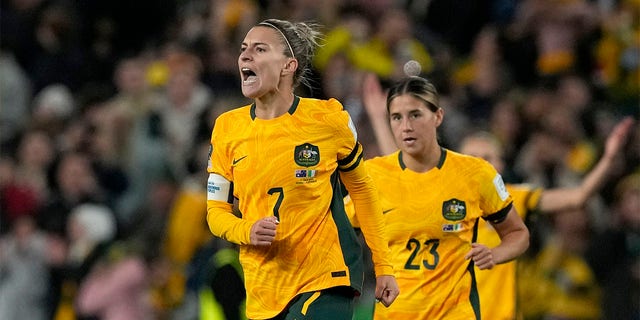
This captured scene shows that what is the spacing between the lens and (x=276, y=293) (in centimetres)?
643

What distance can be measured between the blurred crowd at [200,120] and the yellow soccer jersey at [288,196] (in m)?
4.14

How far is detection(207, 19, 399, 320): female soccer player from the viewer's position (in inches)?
253

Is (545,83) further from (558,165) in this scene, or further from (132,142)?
(132,142)

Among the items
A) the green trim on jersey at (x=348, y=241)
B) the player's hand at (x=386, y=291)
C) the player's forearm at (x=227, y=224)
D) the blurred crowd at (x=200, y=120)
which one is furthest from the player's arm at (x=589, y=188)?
the player's forearm at (x=227, y=224)

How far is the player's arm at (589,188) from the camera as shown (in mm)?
8961

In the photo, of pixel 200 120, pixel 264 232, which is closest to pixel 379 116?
pixel 264 232

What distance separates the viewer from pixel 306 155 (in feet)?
21.2

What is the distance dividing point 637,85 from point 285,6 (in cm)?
372

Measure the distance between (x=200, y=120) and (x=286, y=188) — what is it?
7184mm

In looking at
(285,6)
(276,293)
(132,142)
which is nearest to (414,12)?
(285,6)

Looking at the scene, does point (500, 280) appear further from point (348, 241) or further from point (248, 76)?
point (248, 76)

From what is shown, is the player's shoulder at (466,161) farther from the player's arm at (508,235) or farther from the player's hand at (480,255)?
the player's hand at (480,255)

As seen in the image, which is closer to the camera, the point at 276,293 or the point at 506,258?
the point at 276,293

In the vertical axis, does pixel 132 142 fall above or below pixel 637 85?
below
